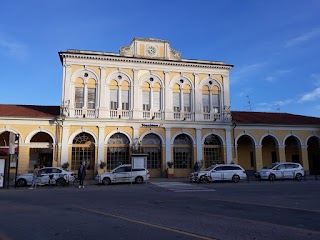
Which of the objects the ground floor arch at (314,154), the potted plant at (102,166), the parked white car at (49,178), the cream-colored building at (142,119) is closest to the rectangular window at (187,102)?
the cream-colored building at (142,119)

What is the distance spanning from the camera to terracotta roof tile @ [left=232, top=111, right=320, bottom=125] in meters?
36.0

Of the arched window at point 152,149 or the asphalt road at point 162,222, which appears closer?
the asphalt road at point 162,222

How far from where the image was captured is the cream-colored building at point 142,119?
101 ft

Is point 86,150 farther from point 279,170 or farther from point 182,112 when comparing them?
point 279,170

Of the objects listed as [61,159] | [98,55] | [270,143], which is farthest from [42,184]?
[270,143]

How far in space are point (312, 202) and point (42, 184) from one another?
19158 mm

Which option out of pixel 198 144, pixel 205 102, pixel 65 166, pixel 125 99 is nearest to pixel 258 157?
pixel 198 144

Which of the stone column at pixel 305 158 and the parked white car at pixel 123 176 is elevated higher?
the stone column at pixel 305 158

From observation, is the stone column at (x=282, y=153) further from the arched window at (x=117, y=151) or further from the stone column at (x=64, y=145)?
the stone column at (x=64, y=145)

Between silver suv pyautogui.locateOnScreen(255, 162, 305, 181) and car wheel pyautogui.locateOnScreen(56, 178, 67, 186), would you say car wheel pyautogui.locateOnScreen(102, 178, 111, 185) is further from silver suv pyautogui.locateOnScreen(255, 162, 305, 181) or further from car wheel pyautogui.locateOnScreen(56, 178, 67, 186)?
silver suv pyautogui.locateOnScreen(255, 162, 305, 181)

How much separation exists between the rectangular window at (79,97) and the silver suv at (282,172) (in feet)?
60.6

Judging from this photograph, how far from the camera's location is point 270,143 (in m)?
39.0

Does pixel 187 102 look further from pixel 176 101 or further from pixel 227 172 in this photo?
pixel 227 172

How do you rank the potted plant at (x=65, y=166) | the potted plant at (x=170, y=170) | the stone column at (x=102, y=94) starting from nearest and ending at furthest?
the potted plant at (x=65, y=166) < the stone column at (x=102, y=94) < the potted plant at (x=170, y=170)
